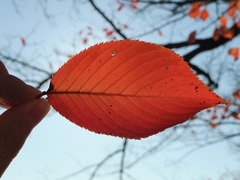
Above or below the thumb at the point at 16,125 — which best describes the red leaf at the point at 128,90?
above

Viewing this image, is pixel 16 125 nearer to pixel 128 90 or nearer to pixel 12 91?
pixel 12 91

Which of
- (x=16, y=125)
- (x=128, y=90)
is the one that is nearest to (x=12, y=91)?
(x=16, y=125)

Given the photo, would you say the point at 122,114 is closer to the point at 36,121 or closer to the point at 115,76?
the point at 115,76

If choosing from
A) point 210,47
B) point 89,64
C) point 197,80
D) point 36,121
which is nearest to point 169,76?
point 197,80

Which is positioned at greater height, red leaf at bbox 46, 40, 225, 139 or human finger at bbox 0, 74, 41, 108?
red leaf at bbox 46, 40, 225, 139
